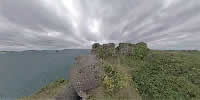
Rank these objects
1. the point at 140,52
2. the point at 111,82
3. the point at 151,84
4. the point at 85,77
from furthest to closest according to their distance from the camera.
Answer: the point at 140,52 < the point at 151,84 < the point at 111,82 < the point at 85,77

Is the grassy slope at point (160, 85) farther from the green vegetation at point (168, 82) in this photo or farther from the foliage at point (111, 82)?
the foliage at point (111, 82)

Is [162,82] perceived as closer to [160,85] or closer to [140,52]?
[160,85]

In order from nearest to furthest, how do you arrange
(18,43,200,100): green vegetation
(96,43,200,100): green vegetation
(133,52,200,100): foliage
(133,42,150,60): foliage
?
1. (18,43,200,100): green vegetation
2. (96,43,200,100): green vegetation
3. (133,52,200,100): foliage
4. (133,42,150,60): foliage

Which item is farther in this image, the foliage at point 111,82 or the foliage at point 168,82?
the foliage at point 168,82

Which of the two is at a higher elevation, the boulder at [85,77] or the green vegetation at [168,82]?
the boulder at [85,77]

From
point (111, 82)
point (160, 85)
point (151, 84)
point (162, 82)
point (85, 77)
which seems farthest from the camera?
point (162, 82)

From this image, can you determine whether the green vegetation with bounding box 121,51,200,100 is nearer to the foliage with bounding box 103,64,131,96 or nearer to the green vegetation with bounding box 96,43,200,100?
the green vegetation with bounding box 96,43,200,100

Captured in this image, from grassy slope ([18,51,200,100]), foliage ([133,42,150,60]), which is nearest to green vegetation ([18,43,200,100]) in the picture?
grassy slope ([18,51,200,100])

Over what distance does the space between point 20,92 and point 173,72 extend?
8902cm

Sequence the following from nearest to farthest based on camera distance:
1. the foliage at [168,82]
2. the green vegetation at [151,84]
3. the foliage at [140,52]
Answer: the green vegetation at [151,84], the foliage at [168,82], the foliage at [140,52]

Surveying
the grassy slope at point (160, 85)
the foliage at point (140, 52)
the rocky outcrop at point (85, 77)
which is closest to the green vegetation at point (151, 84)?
the grassy slope at point (160, 85)

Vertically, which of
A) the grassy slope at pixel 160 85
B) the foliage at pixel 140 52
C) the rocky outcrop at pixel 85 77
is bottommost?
the grassy slope at pixel 160 85

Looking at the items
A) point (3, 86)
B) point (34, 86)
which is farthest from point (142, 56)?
point (3, 86)

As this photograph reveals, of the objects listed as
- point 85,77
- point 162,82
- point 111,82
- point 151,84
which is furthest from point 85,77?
point 162,82
